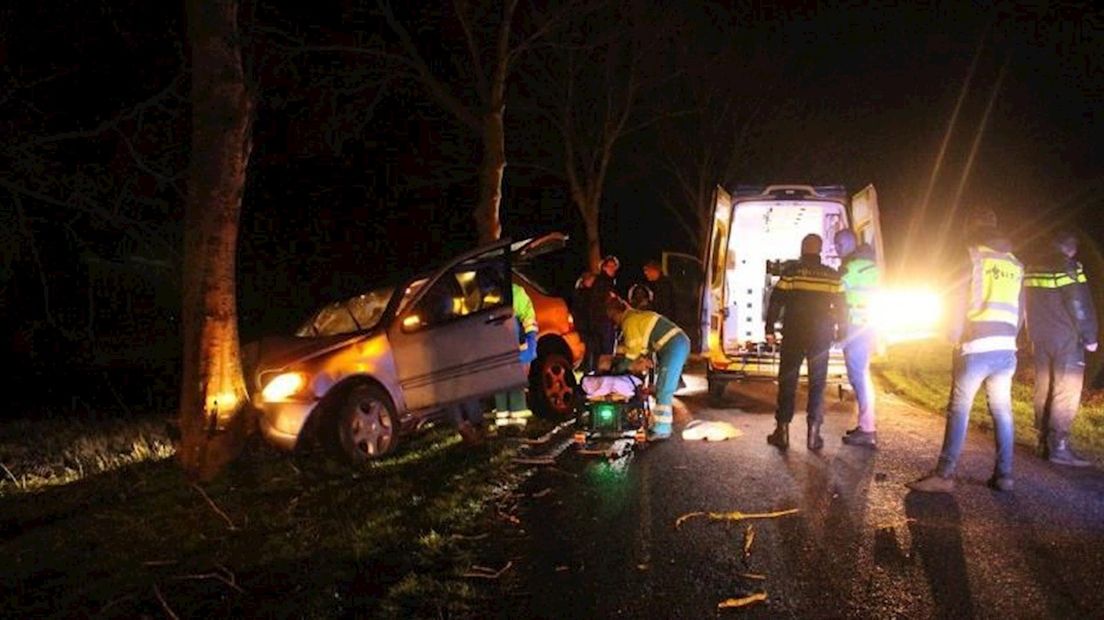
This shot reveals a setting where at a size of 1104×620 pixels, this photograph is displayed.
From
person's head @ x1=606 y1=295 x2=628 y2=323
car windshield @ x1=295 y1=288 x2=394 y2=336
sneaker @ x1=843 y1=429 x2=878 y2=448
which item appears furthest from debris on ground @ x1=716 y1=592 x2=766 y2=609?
car windshield @ x1=295 y1=288 x2=394 y2=336

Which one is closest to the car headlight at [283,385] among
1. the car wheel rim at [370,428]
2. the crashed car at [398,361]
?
the crashed car at [398,361]

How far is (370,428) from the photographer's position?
750 cm

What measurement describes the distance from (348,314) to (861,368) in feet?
16.3

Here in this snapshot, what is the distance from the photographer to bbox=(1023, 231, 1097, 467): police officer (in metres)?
6.78

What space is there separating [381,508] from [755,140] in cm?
2807

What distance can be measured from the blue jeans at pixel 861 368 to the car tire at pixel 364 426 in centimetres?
415

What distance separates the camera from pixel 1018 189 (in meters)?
27.6

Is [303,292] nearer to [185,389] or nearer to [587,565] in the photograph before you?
[185,389]

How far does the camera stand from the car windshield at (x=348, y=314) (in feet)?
28.1

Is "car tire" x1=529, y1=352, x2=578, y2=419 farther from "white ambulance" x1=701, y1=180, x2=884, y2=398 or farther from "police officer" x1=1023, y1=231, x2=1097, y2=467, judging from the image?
"police officer" x1=1023, y1=231, x2=1097, y2=467

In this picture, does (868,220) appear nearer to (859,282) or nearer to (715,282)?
(859,282)

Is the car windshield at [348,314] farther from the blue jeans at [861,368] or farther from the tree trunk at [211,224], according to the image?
the blue jeans at [861,368]

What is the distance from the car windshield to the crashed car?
0.04ft

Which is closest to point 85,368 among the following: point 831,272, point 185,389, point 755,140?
point 185,389
